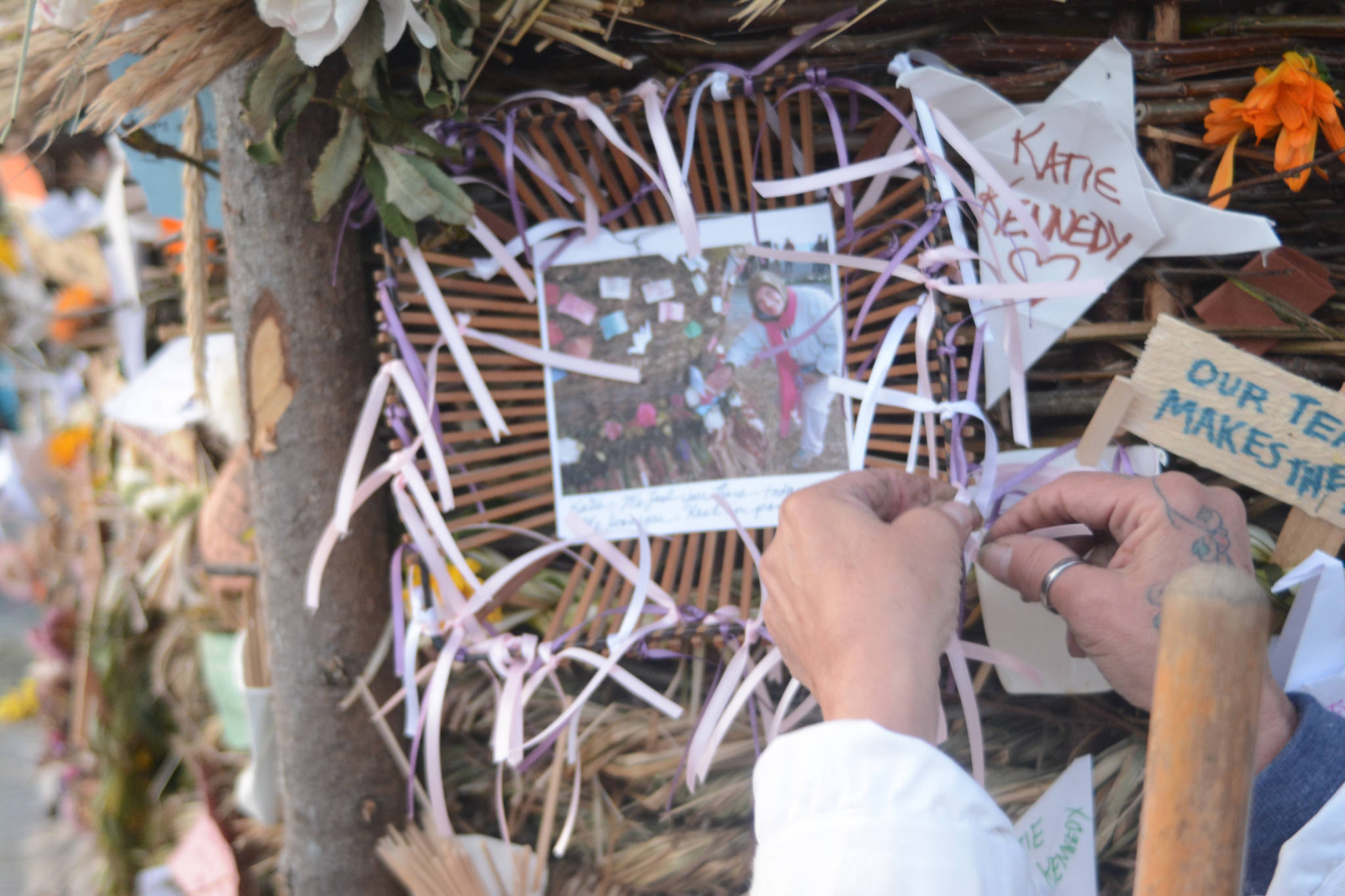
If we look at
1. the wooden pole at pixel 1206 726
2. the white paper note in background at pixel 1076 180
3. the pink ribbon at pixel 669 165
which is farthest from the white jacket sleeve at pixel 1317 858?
the pink ribbon at pixel 669 165

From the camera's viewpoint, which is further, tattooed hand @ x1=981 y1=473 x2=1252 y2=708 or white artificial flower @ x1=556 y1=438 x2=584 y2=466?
white artificial flower @ x1=556 y1=438 x2=584 y2=466

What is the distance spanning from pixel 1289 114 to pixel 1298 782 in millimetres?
510

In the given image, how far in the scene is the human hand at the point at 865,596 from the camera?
53 centimetres

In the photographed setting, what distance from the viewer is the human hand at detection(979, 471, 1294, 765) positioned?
0.61 metres

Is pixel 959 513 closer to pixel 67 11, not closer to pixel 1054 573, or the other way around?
pixel 1054 573

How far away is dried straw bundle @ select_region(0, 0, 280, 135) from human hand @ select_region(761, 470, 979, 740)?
1.91 ft

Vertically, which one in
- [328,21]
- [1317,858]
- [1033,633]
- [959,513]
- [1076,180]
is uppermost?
[328,21]

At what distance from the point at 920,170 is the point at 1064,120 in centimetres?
12

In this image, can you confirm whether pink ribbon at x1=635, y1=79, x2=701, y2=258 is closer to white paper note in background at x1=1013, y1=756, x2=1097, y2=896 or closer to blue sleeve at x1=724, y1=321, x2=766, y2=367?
blue sleeve at x1=724, y1=321, x2=766, y2=367

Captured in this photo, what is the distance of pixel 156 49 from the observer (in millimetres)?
708

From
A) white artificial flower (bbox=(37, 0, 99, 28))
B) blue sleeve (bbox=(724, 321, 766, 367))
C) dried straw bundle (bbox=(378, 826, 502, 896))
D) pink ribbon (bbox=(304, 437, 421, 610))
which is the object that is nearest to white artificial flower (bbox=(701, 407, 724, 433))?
blue sleeve (bbox=(724, 321, 766, 367))

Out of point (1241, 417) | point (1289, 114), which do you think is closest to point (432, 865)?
point (1241, 417)

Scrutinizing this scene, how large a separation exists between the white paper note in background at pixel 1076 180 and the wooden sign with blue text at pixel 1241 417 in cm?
8

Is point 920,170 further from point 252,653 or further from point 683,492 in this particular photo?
point 252,653
